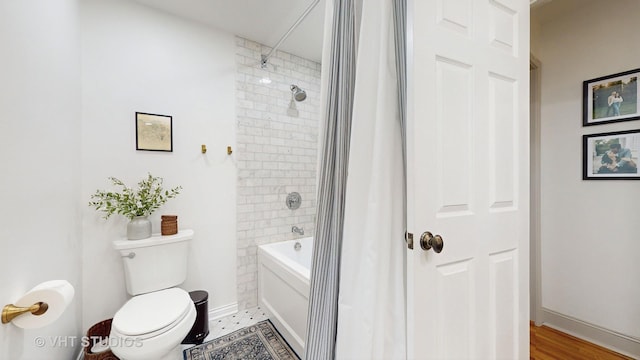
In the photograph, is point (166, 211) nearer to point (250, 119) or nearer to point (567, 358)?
point (250, 119)

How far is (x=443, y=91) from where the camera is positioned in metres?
1.05

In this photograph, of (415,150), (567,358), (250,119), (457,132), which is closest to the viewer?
(415,150)

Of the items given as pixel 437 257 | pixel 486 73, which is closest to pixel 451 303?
pixel 437 257

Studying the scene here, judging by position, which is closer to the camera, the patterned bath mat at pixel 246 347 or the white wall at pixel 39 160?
the white wall at pixel 39 160

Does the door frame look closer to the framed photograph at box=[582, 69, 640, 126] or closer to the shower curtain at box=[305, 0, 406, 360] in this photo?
the framed photograph at box=[582, 69, 640, 126]

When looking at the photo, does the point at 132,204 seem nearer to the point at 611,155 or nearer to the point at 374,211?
the point at 374,211

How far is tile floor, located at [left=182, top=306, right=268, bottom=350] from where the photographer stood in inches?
80.7

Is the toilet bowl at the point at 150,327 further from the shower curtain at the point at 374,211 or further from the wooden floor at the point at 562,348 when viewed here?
the wooden floor at the point at 562,348

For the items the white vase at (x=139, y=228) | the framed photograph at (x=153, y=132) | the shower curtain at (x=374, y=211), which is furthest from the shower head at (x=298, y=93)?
the white vase at (x=139, y=228)

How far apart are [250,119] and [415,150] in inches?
73.1

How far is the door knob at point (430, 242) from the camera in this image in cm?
98

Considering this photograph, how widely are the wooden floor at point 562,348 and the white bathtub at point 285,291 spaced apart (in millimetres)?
1660

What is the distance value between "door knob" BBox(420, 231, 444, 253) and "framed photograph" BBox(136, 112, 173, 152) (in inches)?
78.8

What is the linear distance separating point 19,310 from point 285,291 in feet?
4.67
